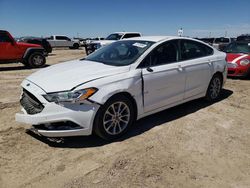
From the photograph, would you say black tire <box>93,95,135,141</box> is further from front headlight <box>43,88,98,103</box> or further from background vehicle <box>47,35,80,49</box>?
background vehicle <box>47,35,80,49</box>

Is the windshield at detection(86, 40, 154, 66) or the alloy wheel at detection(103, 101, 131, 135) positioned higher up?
the windshield at detection(86, 40, 154, 66)

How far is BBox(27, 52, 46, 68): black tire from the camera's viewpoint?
13.0m

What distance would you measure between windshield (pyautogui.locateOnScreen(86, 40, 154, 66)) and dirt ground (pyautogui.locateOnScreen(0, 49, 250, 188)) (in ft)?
3.92

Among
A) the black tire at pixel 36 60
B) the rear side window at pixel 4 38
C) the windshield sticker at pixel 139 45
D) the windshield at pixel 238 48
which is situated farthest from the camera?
the black tire at pixel 36 60

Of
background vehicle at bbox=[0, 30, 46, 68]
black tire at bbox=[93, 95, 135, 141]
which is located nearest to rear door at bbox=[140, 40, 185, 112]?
black tire at bbox=[93, 95, 135, 141]

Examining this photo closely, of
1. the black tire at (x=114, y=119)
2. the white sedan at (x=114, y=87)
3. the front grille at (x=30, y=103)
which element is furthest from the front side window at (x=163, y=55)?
the front grille at (x=30, y=103)

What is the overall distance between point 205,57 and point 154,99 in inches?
77.7

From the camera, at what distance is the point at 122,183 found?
302cm

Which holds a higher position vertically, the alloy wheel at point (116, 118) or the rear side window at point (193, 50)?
the rear side window at point (193, 50)

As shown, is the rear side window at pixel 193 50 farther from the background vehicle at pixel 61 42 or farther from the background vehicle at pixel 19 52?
the background vehicle at pixel 61 42

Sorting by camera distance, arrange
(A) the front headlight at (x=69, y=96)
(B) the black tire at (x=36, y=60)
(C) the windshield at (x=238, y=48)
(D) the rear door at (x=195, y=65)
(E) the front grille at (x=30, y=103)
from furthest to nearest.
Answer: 1. (B) the black tire at (x=36, y=60)
2. (C) the windshield at (x=238, y=48)
3. (D) the rear door at (x=195, y=65)
4. (E) the front grille at (x=30, y=103)
5. (A) the front headlight at (x=69, y=96)

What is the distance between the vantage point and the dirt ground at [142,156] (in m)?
3.10

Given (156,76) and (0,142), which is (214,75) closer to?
(156,76)

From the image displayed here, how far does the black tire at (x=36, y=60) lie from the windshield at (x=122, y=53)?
873 centimetres
